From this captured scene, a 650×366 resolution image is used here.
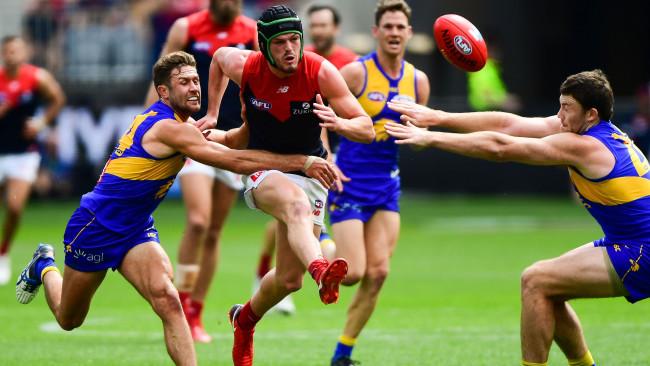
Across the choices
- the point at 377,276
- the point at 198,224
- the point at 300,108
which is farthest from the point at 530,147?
the point at 198,224

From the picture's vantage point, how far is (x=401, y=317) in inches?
481

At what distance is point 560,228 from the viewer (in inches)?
792

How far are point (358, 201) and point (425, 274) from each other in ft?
17.9

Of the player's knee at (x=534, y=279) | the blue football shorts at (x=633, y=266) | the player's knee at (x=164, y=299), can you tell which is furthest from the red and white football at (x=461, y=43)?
the player's knee at (x=164, y=299)

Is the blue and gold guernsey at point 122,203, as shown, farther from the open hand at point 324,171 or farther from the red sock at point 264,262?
the red sock at point 264,262

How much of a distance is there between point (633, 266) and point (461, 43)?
2.17 m

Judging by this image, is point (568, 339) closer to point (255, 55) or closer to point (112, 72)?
point (255, 55)

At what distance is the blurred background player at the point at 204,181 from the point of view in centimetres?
1122

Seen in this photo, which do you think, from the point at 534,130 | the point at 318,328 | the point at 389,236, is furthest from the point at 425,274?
the point at 534,130

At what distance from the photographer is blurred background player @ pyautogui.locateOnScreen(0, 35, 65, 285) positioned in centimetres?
1564

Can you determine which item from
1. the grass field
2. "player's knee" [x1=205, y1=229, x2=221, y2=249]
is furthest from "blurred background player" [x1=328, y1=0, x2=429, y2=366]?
"player's knee" [x1=205, y1=229, x2=221, y2=249]

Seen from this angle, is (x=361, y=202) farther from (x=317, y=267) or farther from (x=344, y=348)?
(x=317, y=267)

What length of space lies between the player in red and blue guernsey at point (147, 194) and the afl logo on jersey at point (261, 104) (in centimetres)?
39

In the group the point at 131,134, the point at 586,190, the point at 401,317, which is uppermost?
the point at 586,190
